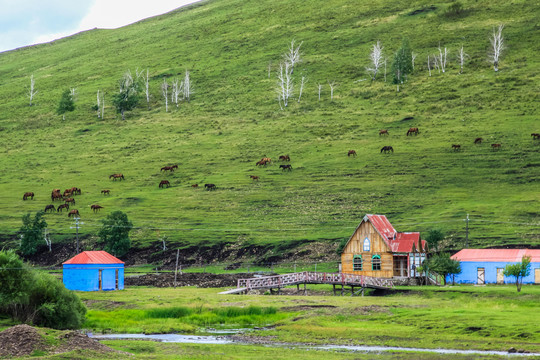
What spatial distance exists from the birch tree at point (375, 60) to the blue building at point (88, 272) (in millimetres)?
102854

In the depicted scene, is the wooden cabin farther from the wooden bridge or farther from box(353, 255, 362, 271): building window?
the wooden bridge

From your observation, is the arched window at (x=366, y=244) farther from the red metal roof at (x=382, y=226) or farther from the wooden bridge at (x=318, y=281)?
the wooden bridge at (x=318, y=281)

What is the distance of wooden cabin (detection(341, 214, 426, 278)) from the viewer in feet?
226

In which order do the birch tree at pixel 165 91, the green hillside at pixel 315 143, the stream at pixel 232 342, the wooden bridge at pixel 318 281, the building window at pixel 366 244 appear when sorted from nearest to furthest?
the stream at pixel 232 342
the wooden bridge at pixel 318 281
the building window at pixel 366 244
the green hillside at pixel 315 143
the birch tree at pixel 165 91

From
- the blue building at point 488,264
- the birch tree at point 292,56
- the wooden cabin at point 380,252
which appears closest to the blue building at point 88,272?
the wooden cabin at point 380,252

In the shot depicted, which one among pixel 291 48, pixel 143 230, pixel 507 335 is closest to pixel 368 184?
pixel 143 230

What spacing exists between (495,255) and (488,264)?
130 cm

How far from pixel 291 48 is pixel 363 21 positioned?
90.2ft

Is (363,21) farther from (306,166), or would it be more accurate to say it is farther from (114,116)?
(306,166)

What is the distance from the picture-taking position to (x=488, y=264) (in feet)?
224

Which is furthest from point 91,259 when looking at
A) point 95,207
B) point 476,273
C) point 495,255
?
point 495,255

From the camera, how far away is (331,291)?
67125 mm

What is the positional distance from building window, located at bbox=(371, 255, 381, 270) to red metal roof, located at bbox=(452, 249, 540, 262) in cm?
712

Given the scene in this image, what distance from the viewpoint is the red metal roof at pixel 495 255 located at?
67.2 metres
